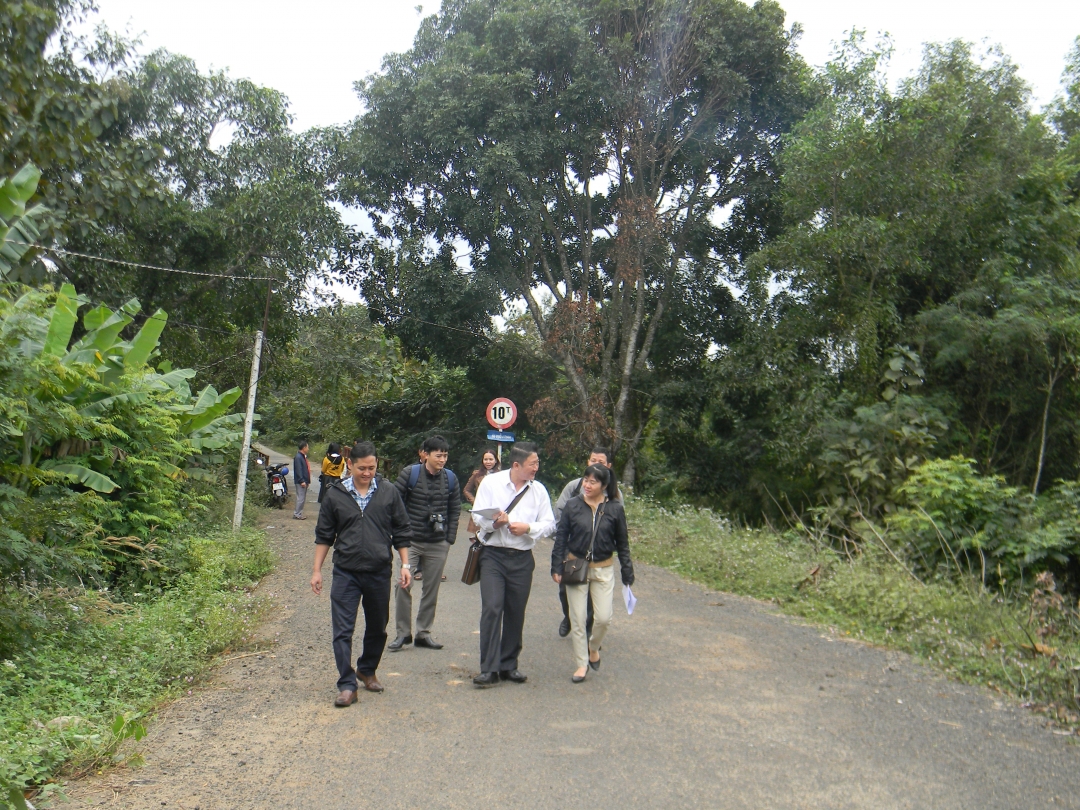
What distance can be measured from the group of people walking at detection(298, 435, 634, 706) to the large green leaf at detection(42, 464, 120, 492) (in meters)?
5.52

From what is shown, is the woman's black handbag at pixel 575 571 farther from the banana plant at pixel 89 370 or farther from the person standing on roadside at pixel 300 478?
the person standing on roadside at pixel 300 478

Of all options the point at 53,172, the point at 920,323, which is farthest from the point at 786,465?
the point at 53,172

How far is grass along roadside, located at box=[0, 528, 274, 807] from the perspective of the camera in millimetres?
5055

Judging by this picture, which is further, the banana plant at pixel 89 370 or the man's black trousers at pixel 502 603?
the banana plant at pixel 89 370

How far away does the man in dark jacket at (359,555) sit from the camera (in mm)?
6438

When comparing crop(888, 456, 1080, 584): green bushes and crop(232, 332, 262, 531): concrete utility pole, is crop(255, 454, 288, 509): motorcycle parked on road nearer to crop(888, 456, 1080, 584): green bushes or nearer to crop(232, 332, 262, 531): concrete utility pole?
crop(232, 332, 262, 531): concrete utility pole

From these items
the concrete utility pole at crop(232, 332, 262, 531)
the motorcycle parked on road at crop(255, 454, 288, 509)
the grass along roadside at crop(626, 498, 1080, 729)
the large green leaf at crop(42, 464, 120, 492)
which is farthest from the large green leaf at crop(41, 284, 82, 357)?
the motorcycle parked on road at crop(255, 454, 288, 509)

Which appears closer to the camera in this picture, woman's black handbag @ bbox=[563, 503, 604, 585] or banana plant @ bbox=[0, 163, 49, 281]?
woman's black handbag @ bbox=[563, 503, 604, 585]

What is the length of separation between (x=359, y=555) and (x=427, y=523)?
1.70m

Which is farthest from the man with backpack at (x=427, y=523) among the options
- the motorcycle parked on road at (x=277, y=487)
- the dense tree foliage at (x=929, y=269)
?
the motorcycle parked on road at (x=277, y=487)

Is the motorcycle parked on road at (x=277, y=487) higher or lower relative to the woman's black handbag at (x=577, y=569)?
lower

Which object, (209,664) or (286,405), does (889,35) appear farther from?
(286,405)

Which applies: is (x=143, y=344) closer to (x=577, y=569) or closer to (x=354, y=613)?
(x=354, y=613)

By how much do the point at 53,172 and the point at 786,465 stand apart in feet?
49.8
